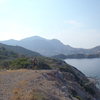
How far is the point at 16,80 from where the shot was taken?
24281mm

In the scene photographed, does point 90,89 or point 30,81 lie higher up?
point 30,81

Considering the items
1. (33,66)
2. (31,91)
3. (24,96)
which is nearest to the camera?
(24,96)

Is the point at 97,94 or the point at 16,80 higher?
the point at 16,80

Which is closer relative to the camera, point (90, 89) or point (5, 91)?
point (5, 91)

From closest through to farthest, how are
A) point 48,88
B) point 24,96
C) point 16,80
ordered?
point 24,96
point 48,88
point 16,80

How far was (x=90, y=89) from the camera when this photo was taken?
50406mm

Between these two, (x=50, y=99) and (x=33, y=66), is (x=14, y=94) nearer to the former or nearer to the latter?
(x=50, y=99)

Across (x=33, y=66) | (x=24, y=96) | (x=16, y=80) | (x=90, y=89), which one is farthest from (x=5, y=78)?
(x=90, y=89)

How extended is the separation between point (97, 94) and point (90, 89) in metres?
2.40

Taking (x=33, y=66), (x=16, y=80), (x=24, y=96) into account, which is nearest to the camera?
(x=24, y=96)

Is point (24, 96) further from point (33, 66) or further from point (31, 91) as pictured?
point (33, 66)

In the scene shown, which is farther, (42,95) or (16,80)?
(16,80)

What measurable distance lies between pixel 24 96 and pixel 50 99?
2078mm

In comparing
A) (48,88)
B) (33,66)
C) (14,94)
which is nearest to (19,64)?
(33,66)
